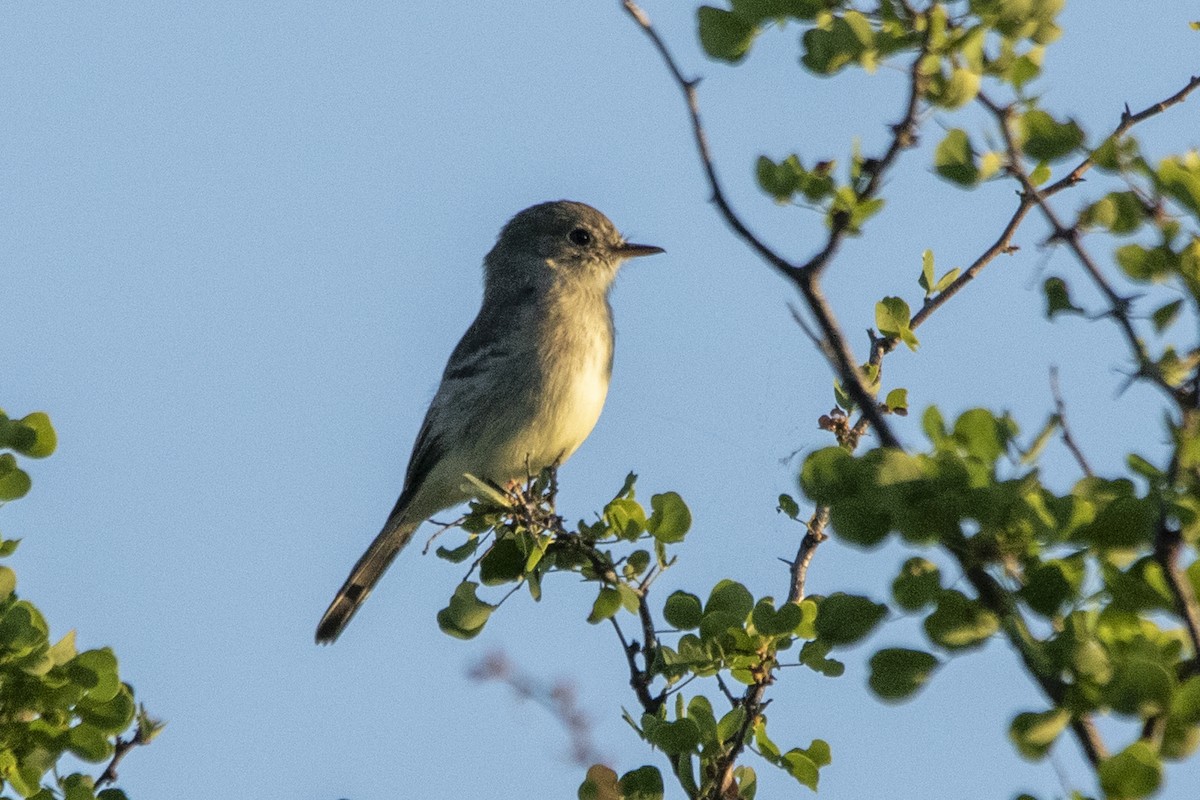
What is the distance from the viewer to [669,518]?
3.58m

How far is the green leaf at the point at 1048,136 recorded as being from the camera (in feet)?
6.98

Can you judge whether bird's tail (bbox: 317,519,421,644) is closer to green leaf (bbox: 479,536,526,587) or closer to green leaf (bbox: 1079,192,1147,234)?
green leaf (bbox: 479,536,526,587)

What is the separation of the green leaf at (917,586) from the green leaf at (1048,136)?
63 cm

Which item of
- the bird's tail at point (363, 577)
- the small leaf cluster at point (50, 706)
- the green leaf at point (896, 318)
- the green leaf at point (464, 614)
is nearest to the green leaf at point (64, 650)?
the small leaf cluster at point (50, 706)

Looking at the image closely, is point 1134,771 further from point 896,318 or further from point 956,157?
point 896,318

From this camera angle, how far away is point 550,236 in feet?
26.9

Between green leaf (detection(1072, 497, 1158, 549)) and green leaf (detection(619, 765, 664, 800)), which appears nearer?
green leaf (detection(1072, 497, 1158, 549))

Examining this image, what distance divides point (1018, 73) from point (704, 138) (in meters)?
0.50

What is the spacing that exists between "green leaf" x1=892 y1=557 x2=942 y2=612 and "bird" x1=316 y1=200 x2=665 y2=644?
4567 millimetres

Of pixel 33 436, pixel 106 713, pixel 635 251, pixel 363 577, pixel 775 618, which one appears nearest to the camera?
pixel 775 618

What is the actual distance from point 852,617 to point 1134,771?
0.63 meters

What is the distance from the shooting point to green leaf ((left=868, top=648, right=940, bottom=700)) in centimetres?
204

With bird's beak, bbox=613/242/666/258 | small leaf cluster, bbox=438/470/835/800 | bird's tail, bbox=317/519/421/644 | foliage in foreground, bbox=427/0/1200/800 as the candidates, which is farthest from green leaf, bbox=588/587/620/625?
bird's beak, bbox=613/242/666/258

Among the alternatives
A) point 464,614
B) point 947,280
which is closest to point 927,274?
point 947,280
